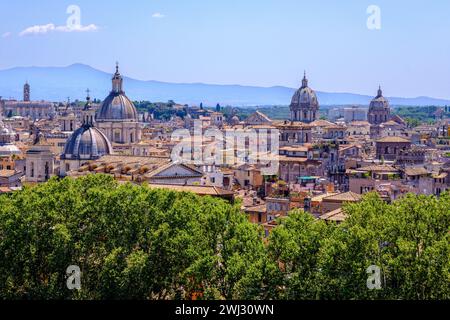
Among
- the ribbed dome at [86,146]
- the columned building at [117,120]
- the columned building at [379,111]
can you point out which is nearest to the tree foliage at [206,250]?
the ribbed dome at [86,146]

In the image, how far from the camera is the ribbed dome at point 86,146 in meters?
57.1

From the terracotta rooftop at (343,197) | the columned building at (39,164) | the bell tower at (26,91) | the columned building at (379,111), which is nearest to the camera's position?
the terracotta rooftop at (343,197)

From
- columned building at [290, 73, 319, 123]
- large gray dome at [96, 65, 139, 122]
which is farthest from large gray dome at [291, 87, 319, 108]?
large gray dome at [96, 65, 139, 122]

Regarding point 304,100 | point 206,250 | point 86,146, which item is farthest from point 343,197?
point 304,100

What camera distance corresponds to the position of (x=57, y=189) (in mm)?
26453

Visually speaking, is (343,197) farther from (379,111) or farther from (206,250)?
(379,111)

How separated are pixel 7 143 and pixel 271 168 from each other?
24.0 metres

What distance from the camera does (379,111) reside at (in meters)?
123

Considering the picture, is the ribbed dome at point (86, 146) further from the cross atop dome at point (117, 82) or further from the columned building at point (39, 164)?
the cross atop dome at point (117, 82)

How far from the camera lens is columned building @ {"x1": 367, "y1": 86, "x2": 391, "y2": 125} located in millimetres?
123250

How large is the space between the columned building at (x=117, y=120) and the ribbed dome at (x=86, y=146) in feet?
49.7

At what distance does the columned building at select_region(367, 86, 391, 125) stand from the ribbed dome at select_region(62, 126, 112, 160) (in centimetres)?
6938

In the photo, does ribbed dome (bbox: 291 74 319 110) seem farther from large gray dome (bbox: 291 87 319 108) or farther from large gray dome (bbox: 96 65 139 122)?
large gray dome (bbox: 96 65 139 122)
